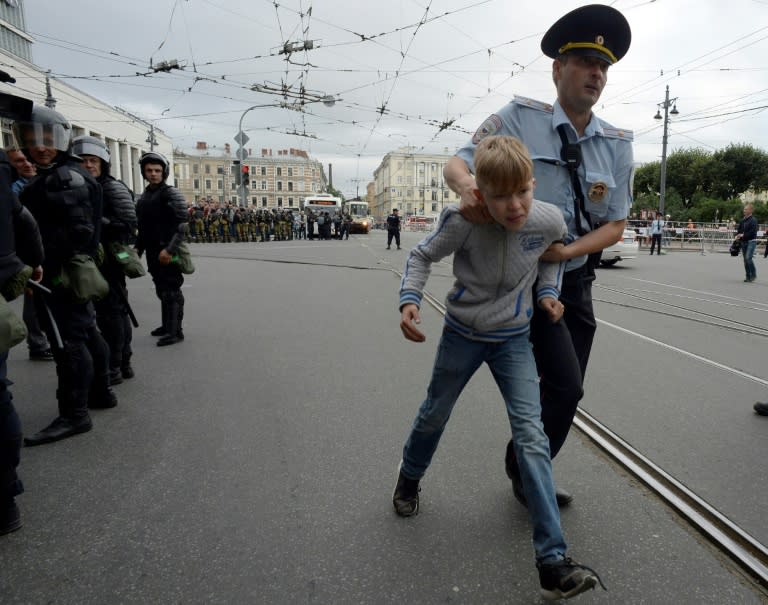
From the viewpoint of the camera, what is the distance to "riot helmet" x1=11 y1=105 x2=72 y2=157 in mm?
3248

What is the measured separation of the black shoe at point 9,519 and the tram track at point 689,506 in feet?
9.50

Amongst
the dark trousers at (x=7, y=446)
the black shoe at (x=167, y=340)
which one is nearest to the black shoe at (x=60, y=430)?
the dark trousers at (x=7, y=446)

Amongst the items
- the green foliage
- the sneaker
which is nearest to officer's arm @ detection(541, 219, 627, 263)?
the sneaker

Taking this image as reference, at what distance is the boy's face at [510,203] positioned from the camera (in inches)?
77.4

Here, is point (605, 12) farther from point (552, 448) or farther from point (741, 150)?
point (741, 150)

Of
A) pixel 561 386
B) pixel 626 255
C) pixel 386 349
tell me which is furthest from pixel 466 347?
pixel 626 255

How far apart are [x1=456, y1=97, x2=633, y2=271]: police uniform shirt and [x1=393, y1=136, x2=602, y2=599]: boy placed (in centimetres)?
21

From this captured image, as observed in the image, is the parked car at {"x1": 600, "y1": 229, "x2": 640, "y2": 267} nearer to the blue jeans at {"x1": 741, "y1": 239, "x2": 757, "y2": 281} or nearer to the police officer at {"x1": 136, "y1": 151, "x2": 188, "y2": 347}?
the blue jeans at {"x1": 741, "y1": 239, "x2": 757, "y2": 281}

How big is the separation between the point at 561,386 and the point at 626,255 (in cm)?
1598

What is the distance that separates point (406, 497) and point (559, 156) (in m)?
1.62

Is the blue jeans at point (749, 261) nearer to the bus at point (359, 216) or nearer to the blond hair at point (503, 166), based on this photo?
the blond hair at point (503, 166)

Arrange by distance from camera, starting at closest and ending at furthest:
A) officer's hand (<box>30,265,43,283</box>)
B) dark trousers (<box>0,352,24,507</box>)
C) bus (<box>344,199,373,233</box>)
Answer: dark trousers (<box>0,352,24,507</box>) < officer's hand (<box>30,265,43,283</box>) < bus (<box>344,199,373,233</box>)

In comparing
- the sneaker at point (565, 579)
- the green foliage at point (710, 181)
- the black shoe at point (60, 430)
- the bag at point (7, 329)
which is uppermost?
the green foliage at point (710, 181)

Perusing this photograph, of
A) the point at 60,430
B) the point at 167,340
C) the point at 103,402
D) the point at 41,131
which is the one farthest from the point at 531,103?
the point at 167,340
